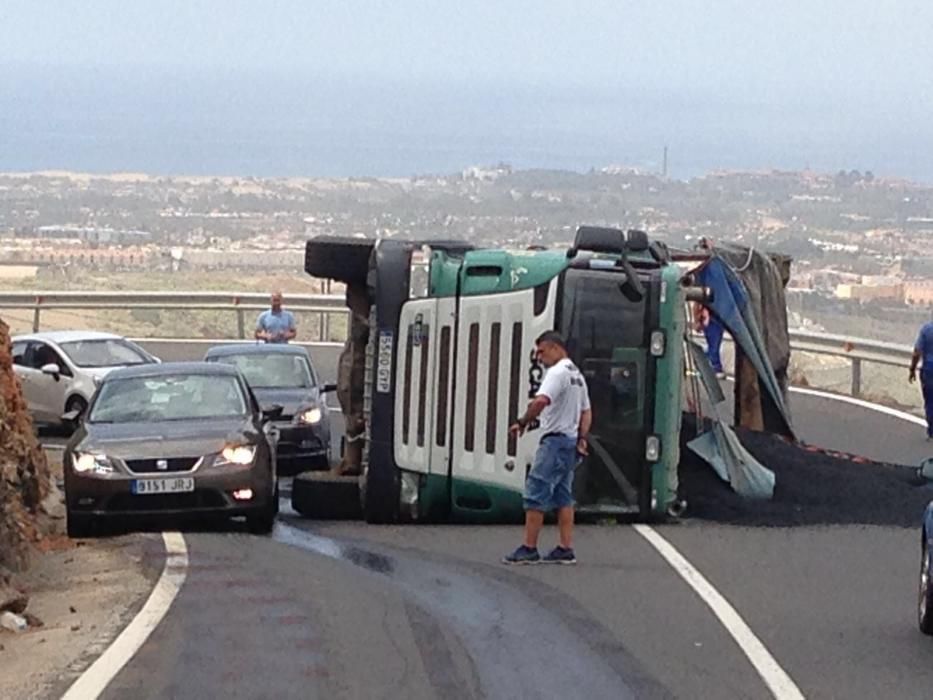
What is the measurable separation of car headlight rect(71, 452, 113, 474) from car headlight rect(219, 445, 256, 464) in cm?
94

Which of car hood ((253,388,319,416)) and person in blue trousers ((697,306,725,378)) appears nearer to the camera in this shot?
car hood ((253,388,319,416))

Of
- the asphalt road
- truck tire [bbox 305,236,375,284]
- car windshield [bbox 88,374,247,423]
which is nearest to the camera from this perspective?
the asphalt road

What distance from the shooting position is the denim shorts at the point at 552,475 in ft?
47.1

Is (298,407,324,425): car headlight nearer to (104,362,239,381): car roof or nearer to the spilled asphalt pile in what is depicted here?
(104,362,239,381): car roof

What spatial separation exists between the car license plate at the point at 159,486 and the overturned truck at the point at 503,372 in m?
1.71

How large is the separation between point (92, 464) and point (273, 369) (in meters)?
8.08

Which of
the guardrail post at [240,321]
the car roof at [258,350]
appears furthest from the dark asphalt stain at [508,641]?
the guardrail post at [240,321]

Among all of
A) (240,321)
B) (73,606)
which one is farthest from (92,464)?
(240,321)

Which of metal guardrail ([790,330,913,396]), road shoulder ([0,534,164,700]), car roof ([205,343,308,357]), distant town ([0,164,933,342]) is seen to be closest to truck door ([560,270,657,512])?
road shoulder ([0,534,164,700])

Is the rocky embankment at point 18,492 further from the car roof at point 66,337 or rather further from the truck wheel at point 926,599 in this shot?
the car roof at point 66,337

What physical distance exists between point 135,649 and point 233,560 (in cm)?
381

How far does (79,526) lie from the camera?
55.5 feet

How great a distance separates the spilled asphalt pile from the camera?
1717 cm

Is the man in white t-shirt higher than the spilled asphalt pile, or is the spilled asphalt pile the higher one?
the man in white t-shirt
